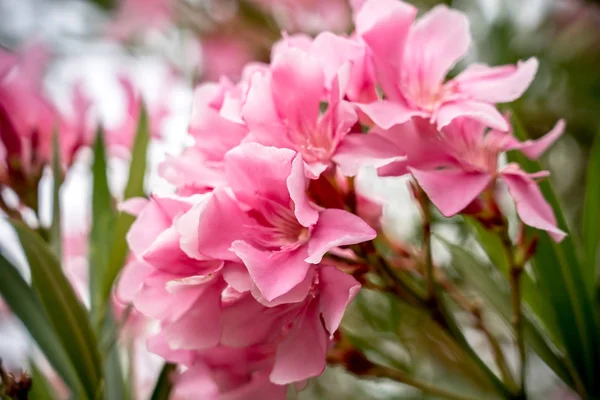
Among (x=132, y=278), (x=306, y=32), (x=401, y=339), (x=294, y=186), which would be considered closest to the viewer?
(x=294, y=186)

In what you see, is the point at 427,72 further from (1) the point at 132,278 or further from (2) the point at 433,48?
(1) the point at 132,278

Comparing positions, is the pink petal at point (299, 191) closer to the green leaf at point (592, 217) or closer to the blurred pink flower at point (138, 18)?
the green leaf at point (592, 217)

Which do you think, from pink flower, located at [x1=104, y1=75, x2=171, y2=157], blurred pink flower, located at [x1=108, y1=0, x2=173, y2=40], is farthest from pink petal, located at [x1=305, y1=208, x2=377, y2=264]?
blurred pink flower, located at [x1=108, y1=0, x2=173, y2=40]

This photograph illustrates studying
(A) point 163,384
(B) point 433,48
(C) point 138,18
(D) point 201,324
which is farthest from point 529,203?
Answer: (C) point 138,18

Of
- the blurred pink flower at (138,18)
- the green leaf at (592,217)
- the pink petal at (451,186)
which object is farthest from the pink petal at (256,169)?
the blurred pink flower at (138,18)

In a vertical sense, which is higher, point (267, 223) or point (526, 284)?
point (267, 223)
